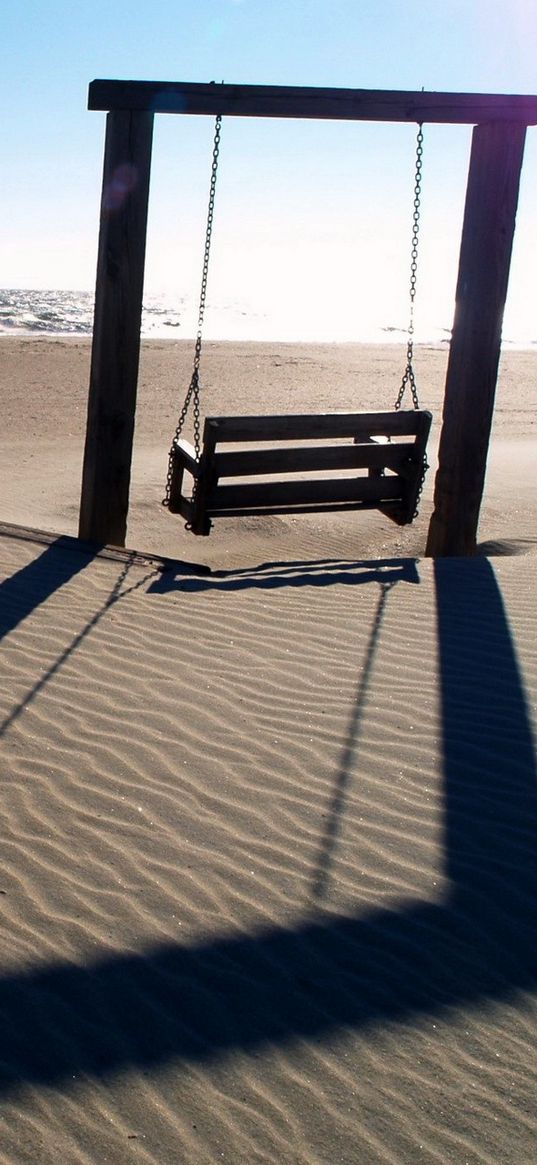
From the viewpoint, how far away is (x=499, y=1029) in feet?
11.5

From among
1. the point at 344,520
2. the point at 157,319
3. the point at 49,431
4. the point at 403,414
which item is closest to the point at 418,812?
the point at 403,414

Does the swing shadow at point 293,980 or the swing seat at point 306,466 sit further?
the swing seat at point 306,466

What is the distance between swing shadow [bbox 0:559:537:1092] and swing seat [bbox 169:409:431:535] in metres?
4.53

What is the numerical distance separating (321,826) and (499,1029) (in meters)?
1.28

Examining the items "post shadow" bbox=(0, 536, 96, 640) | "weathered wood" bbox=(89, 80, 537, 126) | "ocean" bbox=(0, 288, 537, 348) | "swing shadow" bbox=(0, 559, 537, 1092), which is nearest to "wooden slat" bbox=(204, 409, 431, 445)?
"post shadow" bbox=(0, 536, 96, 640)

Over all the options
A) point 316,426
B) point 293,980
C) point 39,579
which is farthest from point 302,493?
point 293,980

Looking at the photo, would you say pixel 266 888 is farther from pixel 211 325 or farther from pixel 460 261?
pixel 211 325

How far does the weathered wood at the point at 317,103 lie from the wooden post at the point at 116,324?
0.47ft

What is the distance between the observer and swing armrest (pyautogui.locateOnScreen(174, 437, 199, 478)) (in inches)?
345

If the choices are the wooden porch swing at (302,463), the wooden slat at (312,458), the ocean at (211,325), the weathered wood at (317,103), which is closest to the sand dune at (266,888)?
the wooden porch swing at (302,463)

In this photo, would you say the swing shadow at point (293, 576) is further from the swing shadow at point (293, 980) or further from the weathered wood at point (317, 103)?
the swing shadow at point (293, 980)

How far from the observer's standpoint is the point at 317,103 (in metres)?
8.52

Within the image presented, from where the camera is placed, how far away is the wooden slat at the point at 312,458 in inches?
347

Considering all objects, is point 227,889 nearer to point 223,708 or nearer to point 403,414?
point 223,708
